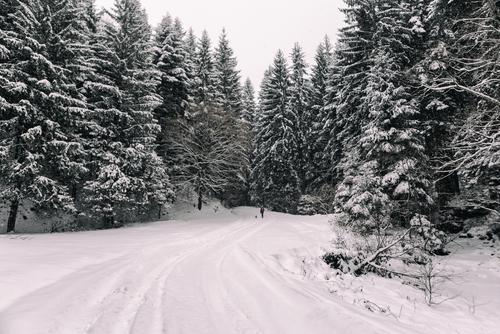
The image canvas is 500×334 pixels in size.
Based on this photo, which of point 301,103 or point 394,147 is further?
point 301,103

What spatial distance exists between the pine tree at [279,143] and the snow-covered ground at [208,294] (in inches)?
953

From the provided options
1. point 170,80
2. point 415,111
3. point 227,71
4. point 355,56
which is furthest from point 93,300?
point 227,71

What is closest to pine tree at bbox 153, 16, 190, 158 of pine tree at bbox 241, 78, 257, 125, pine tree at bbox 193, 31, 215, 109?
pine tree at bbox 193, 31, 215, 109

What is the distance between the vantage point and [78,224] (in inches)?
773

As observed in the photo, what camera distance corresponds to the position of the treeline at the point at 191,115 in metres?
13.2

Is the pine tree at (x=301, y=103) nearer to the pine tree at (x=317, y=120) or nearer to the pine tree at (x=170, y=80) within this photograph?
the pine tree at (x=317, y=120)

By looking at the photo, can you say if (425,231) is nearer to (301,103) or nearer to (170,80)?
(170,80)

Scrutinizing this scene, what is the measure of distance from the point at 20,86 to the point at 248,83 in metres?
38.8

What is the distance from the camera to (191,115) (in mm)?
29297

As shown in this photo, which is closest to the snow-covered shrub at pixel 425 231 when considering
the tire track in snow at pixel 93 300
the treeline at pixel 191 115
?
the treeline at pixel 191 115

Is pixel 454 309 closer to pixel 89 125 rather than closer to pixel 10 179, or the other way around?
pixel 10 179

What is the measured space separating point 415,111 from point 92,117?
1704cm

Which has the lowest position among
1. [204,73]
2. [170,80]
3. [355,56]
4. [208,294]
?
[208,294]

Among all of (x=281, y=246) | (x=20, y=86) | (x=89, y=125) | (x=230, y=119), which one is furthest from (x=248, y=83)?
(x=281, y=246)
